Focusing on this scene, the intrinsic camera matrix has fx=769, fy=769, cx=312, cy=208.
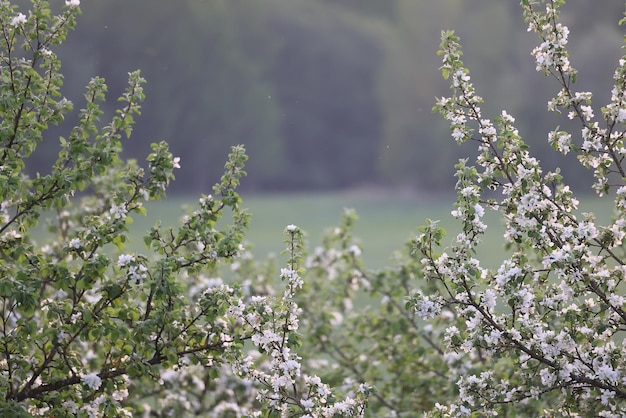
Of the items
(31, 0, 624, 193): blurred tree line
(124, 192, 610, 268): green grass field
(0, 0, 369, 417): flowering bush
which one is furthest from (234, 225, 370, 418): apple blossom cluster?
(31, 0, 624, 193): blurred tree line

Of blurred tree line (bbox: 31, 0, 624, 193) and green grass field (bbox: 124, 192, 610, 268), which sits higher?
blurred tree line (bbox: 31, 0, 624, 193)

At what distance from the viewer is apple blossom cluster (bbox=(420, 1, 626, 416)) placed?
1.84 meters

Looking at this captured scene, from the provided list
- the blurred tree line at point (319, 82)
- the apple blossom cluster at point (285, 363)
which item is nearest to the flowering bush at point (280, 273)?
the apple blossom cluster at point (285, 363)

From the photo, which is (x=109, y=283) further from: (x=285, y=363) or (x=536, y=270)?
(x=536, y=270)

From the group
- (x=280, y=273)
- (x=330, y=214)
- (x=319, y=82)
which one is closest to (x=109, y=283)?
(x=280, y=273)

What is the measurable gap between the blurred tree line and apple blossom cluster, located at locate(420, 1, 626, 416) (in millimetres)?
5680

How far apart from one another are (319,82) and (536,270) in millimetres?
7796

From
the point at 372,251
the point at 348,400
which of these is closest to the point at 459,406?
the point at 348,400

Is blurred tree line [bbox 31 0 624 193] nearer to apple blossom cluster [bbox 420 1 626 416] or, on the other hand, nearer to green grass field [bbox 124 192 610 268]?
green grass field [bbox 124 192 610 268]

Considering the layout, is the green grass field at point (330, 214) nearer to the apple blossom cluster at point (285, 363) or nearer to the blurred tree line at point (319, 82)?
the blurred tree line at point (319, 82)

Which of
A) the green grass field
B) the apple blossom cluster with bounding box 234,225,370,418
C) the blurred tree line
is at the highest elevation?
the blurred tree line

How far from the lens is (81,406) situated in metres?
2.12

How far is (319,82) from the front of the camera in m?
9.48

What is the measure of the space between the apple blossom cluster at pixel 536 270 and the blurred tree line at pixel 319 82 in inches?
224
